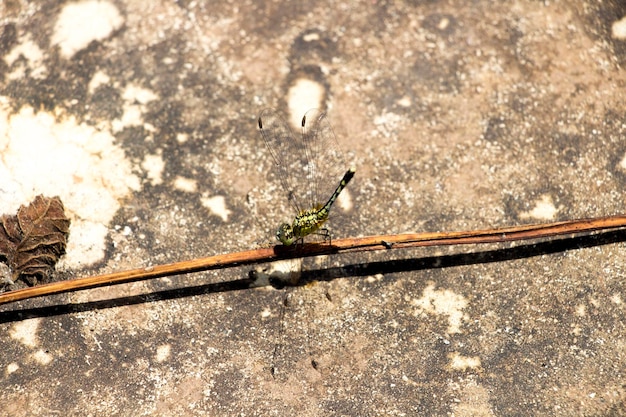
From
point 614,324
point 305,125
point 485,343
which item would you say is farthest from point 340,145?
point 614,324

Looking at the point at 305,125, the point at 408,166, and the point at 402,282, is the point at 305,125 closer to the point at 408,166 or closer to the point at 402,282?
the point at 408,166

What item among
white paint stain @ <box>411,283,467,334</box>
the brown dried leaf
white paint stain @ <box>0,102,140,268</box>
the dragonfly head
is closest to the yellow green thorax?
the dragonfly head

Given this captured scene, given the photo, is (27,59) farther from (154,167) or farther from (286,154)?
(286,154)

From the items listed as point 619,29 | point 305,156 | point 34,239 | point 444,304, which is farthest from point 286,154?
point 619,29

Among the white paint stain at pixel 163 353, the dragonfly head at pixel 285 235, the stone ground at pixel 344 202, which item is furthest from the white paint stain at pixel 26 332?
the dragonfly head at pixel 285 235

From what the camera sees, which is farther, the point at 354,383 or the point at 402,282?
the point at 402,282

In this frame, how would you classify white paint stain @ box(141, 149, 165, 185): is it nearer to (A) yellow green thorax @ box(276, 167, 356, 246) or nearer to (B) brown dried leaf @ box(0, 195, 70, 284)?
(B) brown dried leaf @ box(0, 195, 70, 284)

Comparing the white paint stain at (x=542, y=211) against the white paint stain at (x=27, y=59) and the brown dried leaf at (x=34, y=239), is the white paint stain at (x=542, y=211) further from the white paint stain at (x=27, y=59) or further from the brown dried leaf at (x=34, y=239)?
the white paint stain at (x=27, y=59)
